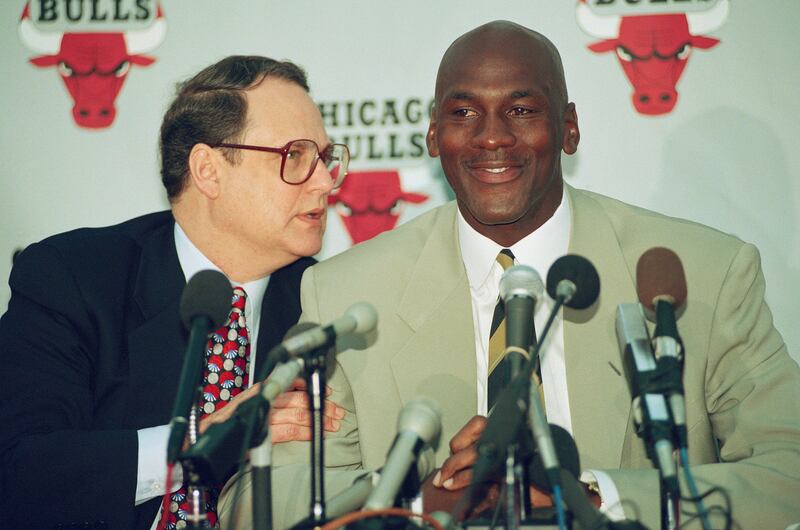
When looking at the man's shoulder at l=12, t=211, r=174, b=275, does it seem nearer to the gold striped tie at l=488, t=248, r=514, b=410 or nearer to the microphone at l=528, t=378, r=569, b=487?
the gold striped tie at l=488, t=248, r=514, b=410

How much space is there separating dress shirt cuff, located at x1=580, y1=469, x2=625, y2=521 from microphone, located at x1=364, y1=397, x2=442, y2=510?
0.69 metres

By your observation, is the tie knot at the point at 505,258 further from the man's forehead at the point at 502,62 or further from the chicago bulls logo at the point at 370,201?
the chicago bulls logo at the point at 370,201

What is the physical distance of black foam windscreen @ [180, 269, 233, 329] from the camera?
81.4 inches

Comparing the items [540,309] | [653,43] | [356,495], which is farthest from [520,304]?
[653,43]

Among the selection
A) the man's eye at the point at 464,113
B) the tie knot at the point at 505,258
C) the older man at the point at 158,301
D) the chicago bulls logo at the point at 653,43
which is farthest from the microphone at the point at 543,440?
the chicago bulls logo at the point at 653,43

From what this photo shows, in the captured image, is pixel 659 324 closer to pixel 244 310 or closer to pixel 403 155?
pixel 244 310

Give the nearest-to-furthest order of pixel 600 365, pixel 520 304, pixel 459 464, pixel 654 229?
1. pixel 520 304
2. pixel 459 464
3. pixel 600 365
4. pixel 654 229

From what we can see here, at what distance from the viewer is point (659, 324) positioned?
195 cm

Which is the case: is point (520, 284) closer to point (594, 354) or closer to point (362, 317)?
point (362, 317)

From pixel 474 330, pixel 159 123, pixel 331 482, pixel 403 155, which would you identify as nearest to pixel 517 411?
pixel 331 482

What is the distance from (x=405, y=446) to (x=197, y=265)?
202 centimetres

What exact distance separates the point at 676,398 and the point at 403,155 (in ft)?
7.81

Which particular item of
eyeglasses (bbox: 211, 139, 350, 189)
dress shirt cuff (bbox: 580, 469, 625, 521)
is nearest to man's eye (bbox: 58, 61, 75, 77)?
eyeglasses (bbox: 211, 139, 350, 189)

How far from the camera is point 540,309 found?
3047 mm
